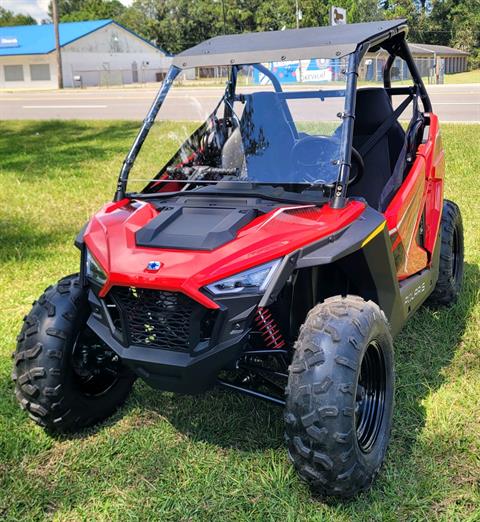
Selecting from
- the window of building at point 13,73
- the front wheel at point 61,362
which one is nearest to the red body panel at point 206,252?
the front wheel at point 61,362

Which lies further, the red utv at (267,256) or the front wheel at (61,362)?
the front wheel at (61,362)

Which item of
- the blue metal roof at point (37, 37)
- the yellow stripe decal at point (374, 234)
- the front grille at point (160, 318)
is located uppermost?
the blue metal roof at point (37, 37)

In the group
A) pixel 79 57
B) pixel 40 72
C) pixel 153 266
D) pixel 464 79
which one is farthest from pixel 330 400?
pixel 79 57

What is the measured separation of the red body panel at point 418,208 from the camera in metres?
3.27

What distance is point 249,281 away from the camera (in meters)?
2.45

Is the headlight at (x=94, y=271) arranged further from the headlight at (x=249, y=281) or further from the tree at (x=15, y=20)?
the tree at (x=15, y=20)

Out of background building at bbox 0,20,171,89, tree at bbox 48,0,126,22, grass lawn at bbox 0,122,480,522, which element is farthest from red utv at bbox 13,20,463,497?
tree at bbox 48,0,126,22

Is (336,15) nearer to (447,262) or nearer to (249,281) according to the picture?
(447,262)

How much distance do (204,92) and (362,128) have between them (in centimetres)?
99

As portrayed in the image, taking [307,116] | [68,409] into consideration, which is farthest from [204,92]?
[68,409]

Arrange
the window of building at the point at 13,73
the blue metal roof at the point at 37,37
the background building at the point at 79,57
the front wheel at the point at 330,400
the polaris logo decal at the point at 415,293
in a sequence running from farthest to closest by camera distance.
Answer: the window of building at the point at 13,73 < the blue metal roof at the point at 37,37 < the background building at the point at 79,57 < the polaris logo decal at the point at 415,293 < the front wheel at the point at 330,400

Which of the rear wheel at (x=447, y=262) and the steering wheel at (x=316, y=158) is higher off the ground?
the steering wheel at (x=316, y=158)

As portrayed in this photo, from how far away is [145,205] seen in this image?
299 cm

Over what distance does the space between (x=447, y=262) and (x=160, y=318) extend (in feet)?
7.77
